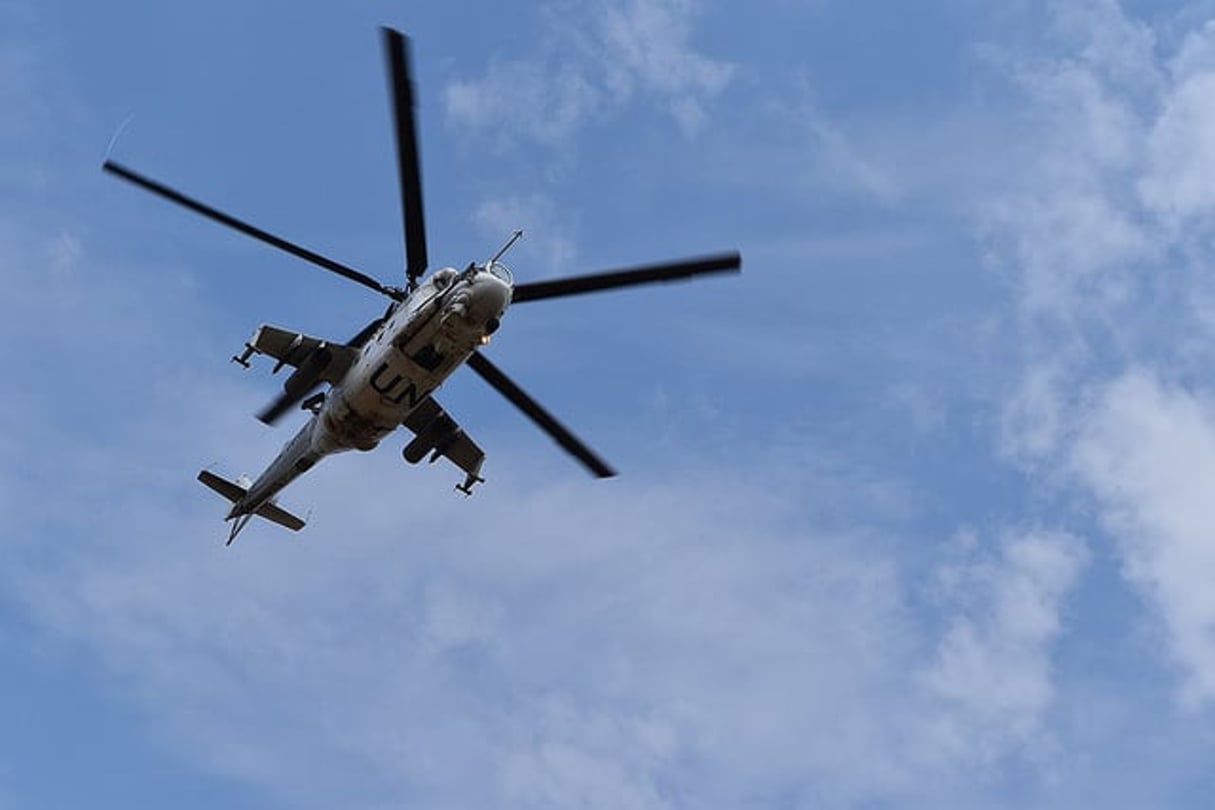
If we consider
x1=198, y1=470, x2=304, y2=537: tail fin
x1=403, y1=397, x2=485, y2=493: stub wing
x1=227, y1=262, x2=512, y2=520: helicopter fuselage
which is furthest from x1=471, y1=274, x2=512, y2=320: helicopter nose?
x1=198, y1=470, x2=304, y2=537: tail fin

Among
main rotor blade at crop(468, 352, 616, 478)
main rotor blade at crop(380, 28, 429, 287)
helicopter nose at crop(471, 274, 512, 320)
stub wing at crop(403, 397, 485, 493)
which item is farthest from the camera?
stub wing at crop(403, 397, 485, 493)

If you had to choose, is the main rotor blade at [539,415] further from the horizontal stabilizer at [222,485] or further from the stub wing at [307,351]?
the horizontal stabilizer at [222,485]

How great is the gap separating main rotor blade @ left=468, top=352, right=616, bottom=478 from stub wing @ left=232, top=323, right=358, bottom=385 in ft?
11.9

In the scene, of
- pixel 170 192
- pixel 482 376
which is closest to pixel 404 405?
pixel 482 376

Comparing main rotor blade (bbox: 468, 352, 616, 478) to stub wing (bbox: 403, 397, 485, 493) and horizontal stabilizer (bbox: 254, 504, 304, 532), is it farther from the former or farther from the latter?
horizontal stabilizer (bbox: 254, 504, 304, 532)

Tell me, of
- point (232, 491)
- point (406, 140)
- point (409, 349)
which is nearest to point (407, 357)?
point (409, 349)

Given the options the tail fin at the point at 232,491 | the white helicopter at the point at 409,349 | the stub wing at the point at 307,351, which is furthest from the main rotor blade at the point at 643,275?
the tail fin at the point at 232,491

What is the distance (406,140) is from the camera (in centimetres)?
2756

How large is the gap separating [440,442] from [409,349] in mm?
6379

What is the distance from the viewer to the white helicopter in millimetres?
29000

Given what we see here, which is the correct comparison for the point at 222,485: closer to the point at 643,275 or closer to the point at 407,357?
the point at 407,357

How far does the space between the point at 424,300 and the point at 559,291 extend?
3.01 meters

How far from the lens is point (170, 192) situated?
29.9m

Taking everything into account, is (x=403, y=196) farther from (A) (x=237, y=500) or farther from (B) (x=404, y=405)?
(A) (x=237, y=500)
